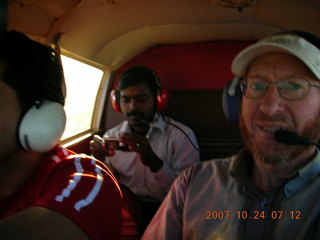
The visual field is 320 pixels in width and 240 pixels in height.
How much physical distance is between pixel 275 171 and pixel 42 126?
32.4 inches

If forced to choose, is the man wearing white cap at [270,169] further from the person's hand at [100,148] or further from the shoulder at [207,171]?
the person's hand at [100,148]

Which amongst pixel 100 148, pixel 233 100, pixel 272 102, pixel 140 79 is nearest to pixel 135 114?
pixel 140 79

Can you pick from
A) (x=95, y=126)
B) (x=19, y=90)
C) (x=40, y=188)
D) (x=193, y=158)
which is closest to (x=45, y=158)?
(x=40, y=188)

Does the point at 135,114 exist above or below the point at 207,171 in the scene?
above

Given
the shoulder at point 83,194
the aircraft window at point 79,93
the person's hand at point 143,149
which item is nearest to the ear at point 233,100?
the shoulder at point 83,194

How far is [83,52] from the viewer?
242 cm

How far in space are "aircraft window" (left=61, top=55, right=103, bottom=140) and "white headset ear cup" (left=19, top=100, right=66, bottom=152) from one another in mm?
1465

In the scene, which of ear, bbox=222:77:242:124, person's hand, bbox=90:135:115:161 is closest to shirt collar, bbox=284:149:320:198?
ear, bbox=222:77:242:124

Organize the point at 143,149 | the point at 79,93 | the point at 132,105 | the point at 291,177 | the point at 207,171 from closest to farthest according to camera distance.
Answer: the point at 291,177 → the point at 207,171 → the point at 143,149 → the point at 132,105 → the point at 79,93

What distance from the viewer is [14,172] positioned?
37.9 inches

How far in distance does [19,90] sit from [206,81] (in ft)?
7.80

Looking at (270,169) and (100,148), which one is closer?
(270,169)

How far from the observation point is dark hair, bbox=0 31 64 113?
88cm

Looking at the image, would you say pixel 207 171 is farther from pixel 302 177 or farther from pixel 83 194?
pixel 83 194
